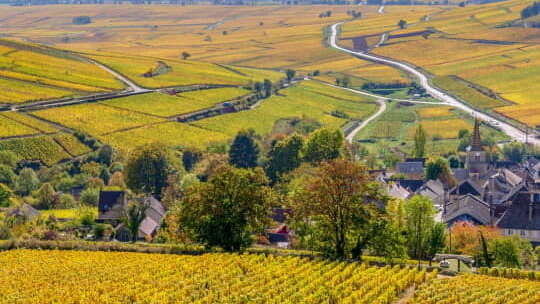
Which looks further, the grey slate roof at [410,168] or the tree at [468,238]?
the grey slate roof at [410,168]

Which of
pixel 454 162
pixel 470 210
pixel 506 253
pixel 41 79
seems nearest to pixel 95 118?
pixel 41 79

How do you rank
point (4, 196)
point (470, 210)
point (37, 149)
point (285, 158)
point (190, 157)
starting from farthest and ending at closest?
point (190, 157)
point (37, 149)
point (285, 158)
point (4, 196)
point (470, 210)

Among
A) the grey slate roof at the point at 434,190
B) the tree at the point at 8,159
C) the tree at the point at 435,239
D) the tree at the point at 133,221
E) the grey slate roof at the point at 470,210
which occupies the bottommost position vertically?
the grey slate roof at the point at 434,190

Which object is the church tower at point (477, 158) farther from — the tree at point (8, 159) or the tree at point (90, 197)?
the tree at point (8, 159)

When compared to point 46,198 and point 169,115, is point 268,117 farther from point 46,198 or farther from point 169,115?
point 46,198

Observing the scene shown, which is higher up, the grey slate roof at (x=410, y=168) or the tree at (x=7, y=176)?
the tree at (x=7, y=176)

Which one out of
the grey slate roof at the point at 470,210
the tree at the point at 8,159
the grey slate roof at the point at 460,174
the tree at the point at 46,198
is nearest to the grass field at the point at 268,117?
the grey slate roof at the point at 460,174

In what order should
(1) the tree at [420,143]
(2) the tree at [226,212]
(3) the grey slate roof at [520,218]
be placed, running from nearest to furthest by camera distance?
1. (2) the tree at [226,212]
2. (3) the grey slate roof at [520,218]
3. (1) the tree at [420,143]
